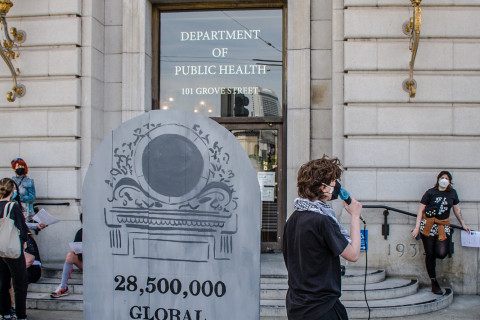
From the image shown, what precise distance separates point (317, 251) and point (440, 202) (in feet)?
16.5

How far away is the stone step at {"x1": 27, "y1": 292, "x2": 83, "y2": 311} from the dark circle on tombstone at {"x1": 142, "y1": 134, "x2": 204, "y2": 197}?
436 cm

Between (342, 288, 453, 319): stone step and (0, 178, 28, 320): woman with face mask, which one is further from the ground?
(0, 178, 28, 320): woman with face mask

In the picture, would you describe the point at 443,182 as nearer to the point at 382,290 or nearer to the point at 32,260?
the point at 382,290

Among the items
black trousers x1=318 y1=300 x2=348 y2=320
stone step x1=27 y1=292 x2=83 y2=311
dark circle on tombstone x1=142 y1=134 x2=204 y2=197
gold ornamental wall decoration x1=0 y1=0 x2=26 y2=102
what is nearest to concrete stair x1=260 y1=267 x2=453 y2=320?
stone step x1=27 y1=292 x2=83 y2=311

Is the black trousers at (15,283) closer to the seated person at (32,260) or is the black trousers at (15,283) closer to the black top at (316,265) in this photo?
the seated person at (32,260)

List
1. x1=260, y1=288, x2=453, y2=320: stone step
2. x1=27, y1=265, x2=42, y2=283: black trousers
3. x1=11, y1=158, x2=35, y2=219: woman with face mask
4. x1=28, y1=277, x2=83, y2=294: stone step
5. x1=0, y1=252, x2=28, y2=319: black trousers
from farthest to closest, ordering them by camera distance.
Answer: x1=11, y1=158, x2=35, y2=219: woman with face mask, x1=28, y1=277, x2=83, y2=294: stone step, x1=27, y1=265, x2=42, y2=283: black trousers, x1=260, y1=288, x2=453, y2=320: stone step, x1=0, y1=252, x2=28, y2=319: black trousers

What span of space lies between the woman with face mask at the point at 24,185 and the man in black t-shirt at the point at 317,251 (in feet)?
20.4

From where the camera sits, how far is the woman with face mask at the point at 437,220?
7.39m

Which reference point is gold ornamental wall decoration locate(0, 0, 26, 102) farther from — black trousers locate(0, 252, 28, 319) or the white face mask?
the white face mask

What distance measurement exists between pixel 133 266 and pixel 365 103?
19.0ft

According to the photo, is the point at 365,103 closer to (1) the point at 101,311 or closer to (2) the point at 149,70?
(2) the point at 149,70

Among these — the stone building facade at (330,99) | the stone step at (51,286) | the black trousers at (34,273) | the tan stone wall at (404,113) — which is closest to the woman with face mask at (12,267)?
the black trousers at (34,273)

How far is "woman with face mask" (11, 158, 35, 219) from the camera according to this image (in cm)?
816

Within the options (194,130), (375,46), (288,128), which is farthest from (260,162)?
(194,130)
